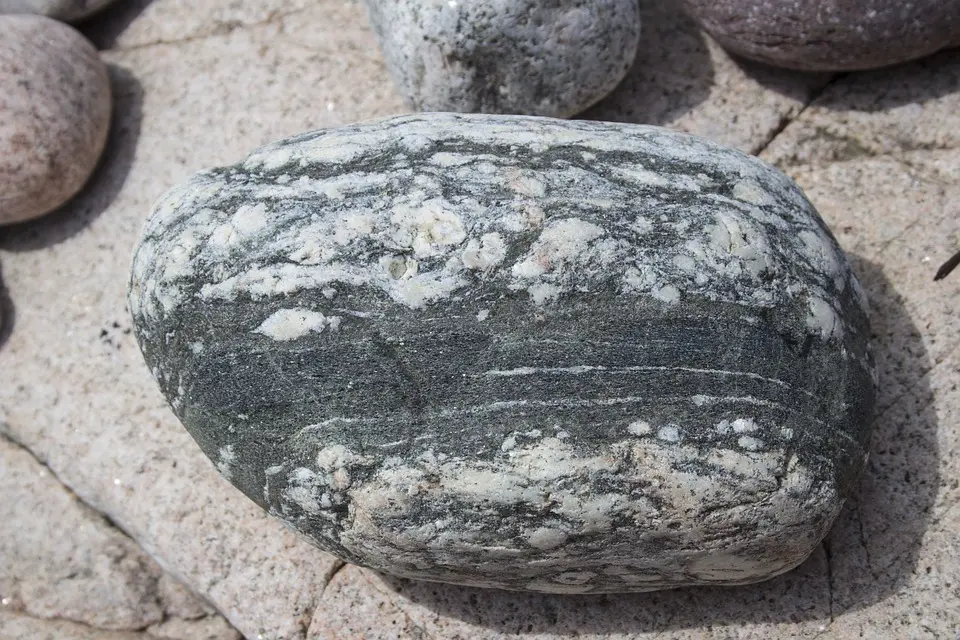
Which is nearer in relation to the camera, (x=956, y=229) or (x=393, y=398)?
(x=393, y=398)

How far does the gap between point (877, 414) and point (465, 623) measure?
43.1 inches

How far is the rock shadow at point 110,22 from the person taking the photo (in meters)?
3.15

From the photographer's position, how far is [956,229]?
2320 mm

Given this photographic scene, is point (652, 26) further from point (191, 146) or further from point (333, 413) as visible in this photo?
point (333, 413)

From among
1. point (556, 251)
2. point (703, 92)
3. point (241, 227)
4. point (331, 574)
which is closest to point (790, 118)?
point (703, 92)

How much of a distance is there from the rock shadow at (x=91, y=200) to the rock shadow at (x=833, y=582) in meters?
1.55

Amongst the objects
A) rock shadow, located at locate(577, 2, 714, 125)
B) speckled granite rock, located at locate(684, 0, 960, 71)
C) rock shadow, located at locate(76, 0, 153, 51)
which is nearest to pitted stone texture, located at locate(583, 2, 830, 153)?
rock shadow, located at locate(577, 2, 714, 125)

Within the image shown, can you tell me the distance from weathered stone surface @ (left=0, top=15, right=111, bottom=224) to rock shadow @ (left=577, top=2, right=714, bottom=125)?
1.51m

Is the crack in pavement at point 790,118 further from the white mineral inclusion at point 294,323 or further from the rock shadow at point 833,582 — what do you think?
the white mineral inclusion at point 294,323

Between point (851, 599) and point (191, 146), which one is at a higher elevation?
point (191, 146)

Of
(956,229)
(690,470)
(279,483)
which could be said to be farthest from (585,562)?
(956,229)

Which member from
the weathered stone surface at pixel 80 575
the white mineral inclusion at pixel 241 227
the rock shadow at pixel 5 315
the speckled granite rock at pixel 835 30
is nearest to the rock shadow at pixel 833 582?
the weathered stone surface at pixel 80 575

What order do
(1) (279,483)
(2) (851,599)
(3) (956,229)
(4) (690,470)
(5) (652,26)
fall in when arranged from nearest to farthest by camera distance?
(4) (690,470) → (1) (279,483) → (2) (851,599) → (3) (956,229) → (5) (652,26)

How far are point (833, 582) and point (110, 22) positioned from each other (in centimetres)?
288
